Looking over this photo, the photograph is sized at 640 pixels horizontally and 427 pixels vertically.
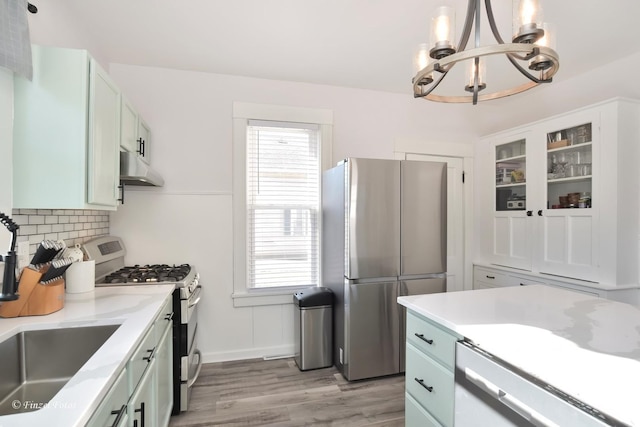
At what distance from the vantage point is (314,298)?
285 cm

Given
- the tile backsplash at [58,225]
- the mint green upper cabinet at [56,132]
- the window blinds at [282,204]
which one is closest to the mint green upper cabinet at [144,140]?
the tile backsplash at [58,225]

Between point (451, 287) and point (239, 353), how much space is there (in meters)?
2.50

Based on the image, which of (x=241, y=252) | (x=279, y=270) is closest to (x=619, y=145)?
(x=279, y=270)

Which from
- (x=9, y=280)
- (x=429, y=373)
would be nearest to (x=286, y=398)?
(x=429, y=373)

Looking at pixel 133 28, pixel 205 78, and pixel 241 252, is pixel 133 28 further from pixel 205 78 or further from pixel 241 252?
pixel 241 252

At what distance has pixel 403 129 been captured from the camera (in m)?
3.57

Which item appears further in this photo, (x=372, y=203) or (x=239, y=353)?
(x=239, y=353)

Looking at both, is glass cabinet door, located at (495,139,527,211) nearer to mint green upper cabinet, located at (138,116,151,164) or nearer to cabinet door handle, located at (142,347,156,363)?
cabinet door handle, located at (142,347,156,363)

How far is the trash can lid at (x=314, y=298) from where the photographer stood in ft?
9.30

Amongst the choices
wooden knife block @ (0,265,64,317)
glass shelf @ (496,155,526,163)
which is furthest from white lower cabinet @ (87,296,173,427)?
glass shelf @ (496,155,526,163)

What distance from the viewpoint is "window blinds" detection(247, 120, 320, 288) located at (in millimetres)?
3068

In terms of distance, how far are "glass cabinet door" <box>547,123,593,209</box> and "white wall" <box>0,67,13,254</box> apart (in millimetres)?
3799

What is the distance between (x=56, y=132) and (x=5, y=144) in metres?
0.19

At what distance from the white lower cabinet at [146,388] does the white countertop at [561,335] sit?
1.25m
